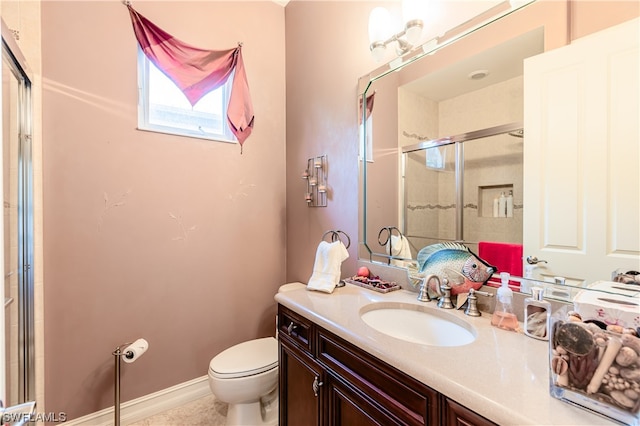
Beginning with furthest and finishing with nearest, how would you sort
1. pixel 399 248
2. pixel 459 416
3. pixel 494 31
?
1. pixel 399 248
2. pixel 494 31
3. pixel 459 416

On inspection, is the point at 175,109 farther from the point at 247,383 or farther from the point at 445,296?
the point at 445,296

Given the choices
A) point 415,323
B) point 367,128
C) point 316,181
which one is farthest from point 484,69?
point 316,181

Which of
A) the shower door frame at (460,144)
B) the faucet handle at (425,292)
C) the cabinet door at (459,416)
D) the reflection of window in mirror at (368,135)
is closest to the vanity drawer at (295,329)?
the faucet handle at (425,292)

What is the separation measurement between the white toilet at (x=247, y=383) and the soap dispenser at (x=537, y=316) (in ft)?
4.23

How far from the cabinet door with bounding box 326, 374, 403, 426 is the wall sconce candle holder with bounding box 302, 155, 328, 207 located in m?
1.14

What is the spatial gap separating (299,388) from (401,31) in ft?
5.57

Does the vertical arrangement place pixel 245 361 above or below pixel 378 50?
below

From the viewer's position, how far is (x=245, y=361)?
162cm

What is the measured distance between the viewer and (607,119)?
2.65 feet

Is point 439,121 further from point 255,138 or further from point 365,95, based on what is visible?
point 255,138

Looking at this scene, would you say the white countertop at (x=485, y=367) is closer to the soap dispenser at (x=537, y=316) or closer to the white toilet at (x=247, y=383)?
the soap dispenser at (x=537, y=316)

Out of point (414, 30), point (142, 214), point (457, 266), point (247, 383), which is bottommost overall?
point (247, 383)

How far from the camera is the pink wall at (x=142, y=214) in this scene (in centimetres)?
158

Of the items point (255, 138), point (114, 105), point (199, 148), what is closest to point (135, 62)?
point (114, 105)
